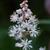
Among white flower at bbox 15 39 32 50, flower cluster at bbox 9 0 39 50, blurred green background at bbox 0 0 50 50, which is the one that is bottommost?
white flower at bbox 15 39 32 50

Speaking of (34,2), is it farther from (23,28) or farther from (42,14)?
(23,28)

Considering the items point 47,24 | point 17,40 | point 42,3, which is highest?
point 42,3

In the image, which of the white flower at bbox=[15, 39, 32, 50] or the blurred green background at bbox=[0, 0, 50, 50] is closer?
the white flower at bbox=[15, 39, 32, 50]

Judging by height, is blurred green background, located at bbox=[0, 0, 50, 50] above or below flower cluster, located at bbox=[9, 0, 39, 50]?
above

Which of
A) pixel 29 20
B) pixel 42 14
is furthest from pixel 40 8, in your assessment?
pixel 29 20

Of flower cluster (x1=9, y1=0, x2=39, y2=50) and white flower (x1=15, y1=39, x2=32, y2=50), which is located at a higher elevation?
flower cluster (x1=9, y1=0, x2=39, y2=50)
